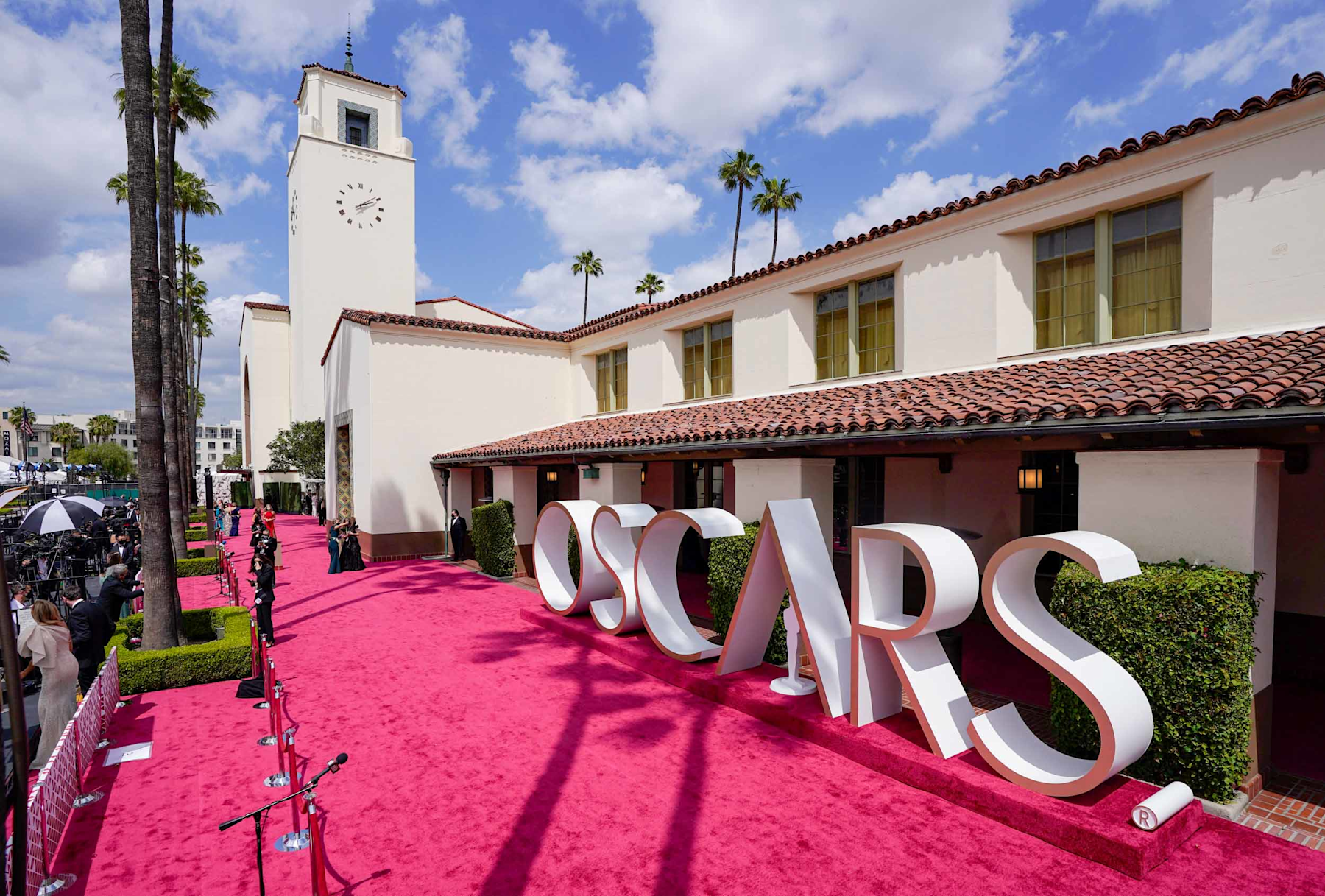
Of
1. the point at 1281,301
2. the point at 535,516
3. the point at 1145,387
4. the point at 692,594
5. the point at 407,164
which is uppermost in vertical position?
the point at 407,164

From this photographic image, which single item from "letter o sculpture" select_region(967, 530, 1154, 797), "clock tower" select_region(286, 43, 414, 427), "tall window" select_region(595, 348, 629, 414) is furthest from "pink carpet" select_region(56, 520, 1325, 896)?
"clock tower" select_region(286, 43, 414, 427)

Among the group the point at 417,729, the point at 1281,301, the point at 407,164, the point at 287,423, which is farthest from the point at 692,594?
the point at 287,423

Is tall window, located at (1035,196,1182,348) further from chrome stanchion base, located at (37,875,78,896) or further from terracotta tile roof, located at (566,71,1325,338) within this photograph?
chrome stanchion base, located at (37,875,78,896)

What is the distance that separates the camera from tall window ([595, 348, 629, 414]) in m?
21.7

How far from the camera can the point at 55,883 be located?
5461mm

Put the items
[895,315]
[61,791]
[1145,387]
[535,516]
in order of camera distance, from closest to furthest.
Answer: [61,791]
[1145,387]
[895,315]
[535,516]

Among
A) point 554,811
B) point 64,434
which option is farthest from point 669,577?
point 64,434

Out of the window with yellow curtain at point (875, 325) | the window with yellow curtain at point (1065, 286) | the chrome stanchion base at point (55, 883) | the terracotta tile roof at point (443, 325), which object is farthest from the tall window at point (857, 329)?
the chrome stanchion base at point (55, 883)

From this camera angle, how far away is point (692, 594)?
53.1 ft

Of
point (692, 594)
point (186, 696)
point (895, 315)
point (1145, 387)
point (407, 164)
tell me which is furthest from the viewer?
point (407, 164)

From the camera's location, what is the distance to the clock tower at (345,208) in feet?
109

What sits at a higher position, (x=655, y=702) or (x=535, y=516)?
(x=535, y=516)

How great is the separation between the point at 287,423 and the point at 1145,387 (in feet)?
165

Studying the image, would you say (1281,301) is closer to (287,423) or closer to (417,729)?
(417,729)
